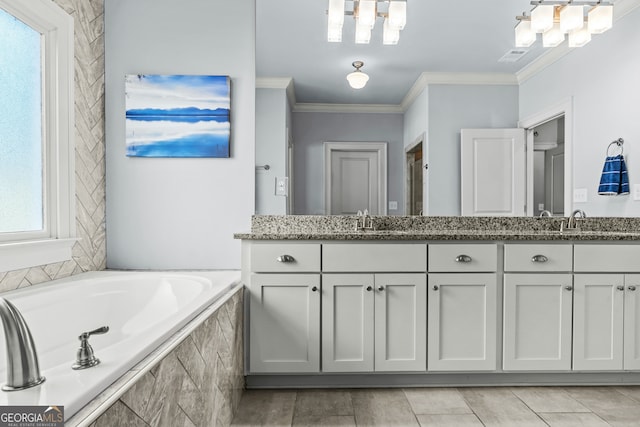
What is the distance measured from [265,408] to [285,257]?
741mm

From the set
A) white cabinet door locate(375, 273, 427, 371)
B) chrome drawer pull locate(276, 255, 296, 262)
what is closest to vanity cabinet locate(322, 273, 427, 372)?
white cabinet door locate(375, 273, 427, 371)

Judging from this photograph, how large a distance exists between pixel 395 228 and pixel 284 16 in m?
1.46

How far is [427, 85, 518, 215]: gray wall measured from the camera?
245cm

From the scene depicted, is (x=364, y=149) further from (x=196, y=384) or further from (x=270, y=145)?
(x=196, y=384)

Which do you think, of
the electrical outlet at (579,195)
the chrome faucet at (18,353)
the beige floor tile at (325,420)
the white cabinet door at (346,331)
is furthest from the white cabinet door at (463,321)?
the chrome faucet at (18,353)

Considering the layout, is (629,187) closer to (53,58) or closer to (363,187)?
(363,187)

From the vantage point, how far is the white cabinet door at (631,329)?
2100 millimetres

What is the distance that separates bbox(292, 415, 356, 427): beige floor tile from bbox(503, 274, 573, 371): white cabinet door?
3.00 ft

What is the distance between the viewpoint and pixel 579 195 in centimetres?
245

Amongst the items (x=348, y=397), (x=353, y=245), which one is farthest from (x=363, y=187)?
(x=348, y=397)

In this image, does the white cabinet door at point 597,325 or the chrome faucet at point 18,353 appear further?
the white cabinet door at point 597,325

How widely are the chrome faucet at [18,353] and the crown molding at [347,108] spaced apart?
76.8 inches

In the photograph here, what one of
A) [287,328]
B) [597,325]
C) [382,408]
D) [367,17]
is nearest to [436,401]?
[382,408]

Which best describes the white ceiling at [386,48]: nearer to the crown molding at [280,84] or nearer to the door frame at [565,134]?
the crown molding at [280,84]
